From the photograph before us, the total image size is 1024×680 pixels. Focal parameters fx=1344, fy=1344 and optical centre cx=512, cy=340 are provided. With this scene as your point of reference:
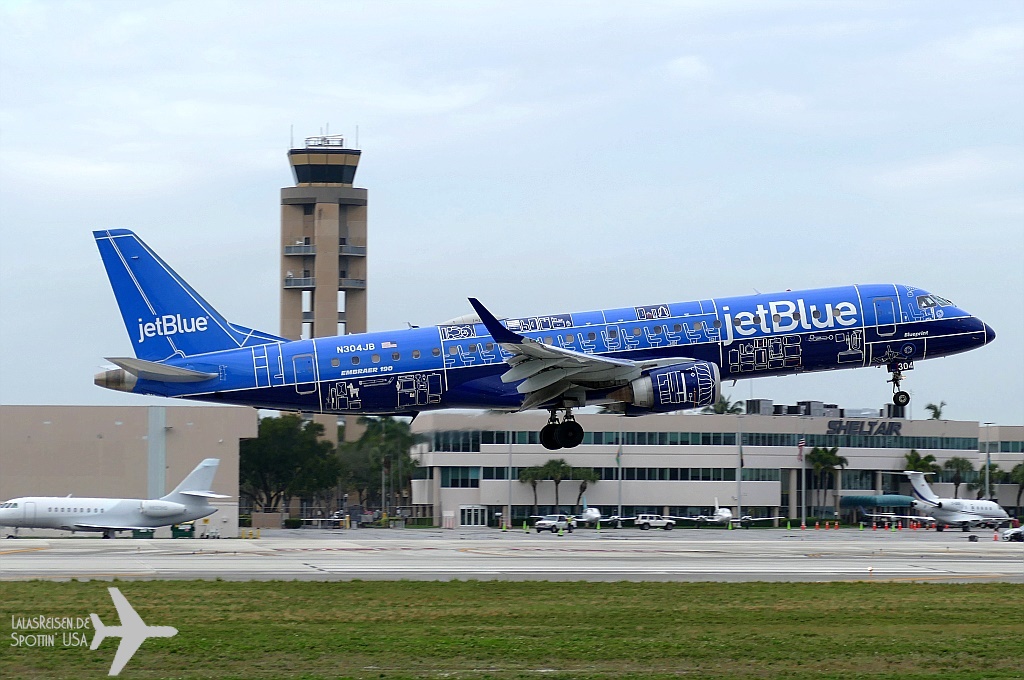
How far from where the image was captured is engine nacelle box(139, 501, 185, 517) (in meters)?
90.2

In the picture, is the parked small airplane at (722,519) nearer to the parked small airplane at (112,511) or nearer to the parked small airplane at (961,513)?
the parked small airplane at (961,513)

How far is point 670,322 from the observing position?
4606 cm

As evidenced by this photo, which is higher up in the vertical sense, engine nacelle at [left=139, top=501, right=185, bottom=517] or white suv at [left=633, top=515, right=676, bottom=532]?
engine nacelle at [left=139, top=501, right=185, bottom=517]

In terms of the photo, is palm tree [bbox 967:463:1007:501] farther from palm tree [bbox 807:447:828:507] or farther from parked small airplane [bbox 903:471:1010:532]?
parked small airplane [bbox 903:471:1010:532]

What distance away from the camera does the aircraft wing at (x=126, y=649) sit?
26781 mm

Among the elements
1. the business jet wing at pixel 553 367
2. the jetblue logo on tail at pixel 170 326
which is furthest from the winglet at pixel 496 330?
the jetblue logo on tail at pixel 170 326

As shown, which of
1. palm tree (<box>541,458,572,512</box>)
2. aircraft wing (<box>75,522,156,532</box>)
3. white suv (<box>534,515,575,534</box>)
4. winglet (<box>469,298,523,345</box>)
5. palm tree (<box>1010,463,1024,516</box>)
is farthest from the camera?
palm tree (<box>1010,463,1024,516</box>)

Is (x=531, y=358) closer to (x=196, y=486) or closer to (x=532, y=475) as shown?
(x=196, y=486)

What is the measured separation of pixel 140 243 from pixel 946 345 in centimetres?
2936

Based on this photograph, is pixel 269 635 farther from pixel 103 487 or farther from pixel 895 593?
pixel 103 487

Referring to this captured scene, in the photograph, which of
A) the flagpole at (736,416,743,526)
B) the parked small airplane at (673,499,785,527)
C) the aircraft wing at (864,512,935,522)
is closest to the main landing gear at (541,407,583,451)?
the parked small airplane at (673,499,785,527)

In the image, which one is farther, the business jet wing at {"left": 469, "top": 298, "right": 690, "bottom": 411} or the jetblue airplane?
the jetblue airplane

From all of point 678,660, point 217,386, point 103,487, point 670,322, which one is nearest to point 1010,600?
point 670,322

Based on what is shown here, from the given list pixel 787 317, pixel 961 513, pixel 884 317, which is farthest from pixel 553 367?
pixel 961 513
